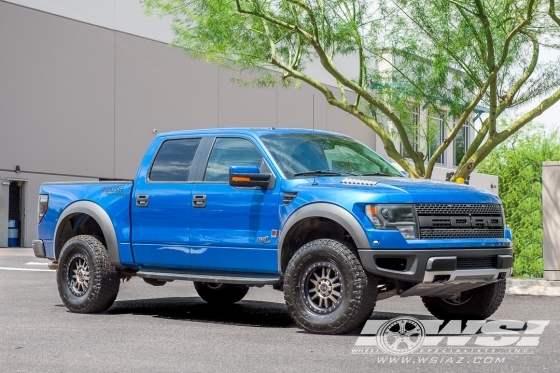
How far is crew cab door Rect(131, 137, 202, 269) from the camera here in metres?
10.8

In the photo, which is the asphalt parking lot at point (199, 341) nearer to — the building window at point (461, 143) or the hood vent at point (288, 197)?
the hood vent at point (288, 197)

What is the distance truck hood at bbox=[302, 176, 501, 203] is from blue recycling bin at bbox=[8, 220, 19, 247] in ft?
103

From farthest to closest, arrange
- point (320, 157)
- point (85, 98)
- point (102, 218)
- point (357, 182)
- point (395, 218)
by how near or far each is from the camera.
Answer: point (85, 98) → point (102, 218) → point (320, 157) → point (357, 182) → point (395, 218)

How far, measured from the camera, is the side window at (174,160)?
11.1 m

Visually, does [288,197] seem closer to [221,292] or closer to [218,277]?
[218,277]

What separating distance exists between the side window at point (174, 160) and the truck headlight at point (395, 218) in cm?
248

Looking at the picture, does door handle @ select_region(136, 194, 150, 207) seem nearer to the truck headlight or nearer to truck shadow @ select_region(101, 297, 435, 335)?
truck shadow @ select_region(101, 297, 435, 335)

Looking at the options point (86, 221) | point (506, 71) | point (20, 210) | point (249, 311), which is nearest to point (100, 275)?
point (86, 221)

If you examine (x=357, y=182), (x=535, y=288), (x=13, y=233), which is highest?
(x=357, y=182)

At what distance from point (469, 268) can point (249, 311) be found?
11.5 feet

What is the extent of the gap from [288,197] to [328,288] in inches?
38.5

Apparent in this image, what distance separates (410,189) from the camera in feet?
31.0

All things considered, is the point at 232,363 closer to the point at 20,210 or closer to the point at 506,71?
the point at 506,71

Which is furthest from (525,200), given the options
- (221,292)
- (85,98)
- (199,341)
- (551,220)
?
(199,341)
